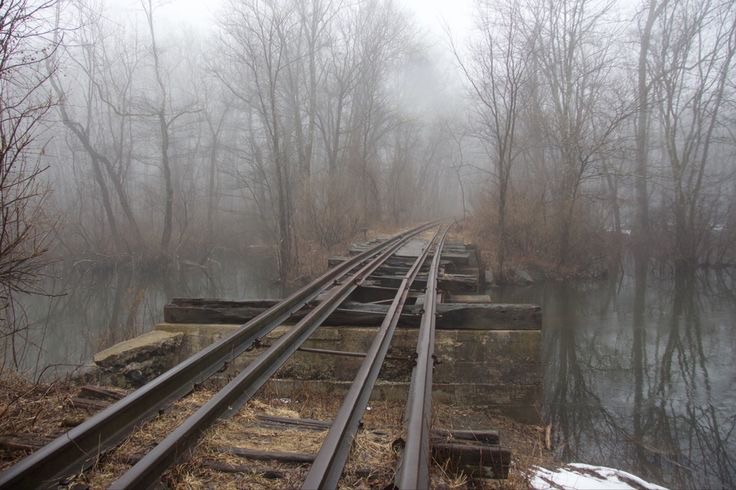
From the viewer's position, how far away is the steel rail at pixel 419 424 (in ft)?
7.79

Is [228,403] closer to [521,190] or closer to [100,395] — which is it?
[100,395]

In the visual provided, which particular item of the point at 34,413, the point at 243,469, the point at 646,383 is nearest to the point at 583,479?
the point at 243,469

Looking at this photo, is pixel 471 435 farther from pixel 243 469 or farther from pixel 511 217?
pixel 511 217

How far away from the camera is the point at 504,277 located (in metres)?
17.3

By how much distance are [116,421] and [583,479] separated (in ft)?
12.1

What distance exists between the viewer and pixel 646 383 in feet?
26.8

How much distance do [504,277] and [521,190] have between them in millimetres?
6191

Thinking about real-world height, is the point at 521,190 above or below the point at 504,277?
above

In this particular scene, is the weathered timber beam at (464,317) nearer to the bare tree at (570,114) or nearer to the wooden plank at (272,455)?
the wooden plank at (272,455)

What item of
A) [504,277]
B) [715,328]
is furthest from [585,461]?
[504,277]

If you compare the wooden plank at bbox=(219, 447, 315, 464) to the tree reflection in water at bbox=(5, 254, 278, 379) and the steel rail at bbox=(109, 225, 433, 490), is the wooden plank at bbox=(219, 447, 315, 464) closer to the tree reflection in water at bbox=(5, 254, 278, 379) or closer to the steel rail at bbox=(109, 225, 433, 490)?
the steel rail at bbox=(109, 225, 433, 490)

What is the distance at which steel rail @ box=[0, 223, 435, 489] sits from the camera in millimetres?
2324

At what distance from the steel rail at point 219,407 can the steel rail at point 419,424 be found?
47.0 inches

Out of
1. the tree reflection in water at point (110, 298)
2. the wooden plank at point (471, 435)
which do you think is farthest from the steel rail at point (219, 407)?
the tree reflection in water at point (110, 298)
